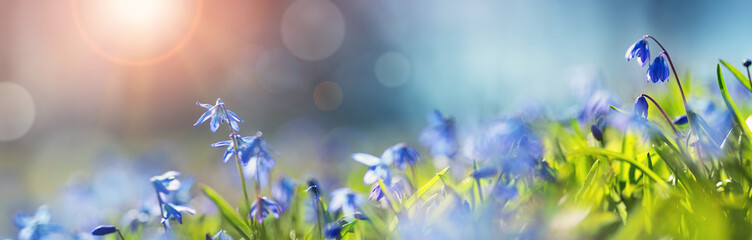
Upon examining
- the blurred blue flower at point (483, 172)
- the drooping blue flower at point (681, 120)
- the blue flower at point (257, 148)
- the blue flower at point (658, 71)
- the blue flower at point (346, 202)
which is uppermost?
the blue flower at point (257, 148)

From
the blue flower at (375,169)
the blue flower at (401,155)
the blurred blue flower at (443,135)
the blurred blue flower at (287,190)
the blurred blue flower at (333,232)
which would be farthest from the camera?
the blurred blue flower at (443,135)

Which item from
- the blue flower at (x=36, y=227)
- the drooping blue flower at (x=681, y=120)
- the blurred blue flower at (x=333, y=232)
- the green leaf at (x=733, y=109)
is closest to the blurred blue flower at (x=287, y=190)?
the blurred blue flower at (x=333, y=232)

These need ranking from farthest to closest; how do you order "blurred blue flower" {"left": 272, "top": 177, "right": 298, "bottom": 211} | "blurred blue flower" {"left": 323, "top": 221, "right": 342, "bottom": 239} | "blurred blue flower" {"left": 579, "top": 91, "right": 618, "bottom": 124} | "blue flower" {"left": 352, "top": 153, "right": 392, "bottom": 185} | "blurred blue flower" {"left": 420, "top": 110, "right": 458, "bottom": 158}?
"blurred blue flower" {"left": 420, "top": 110, "right": 458, "bottom": 158}
"blurred blue flower" {"left": 579, "top": 91, "right": 618, "bottom": 124}
"blurred blue flower" {"left": 272, "top": 177, "right": 298, "bottom": 211}
"blue flower" {"left": 352, "top": 153, "right": 392, "bottom": 185}
"blurred blue flower" {"left": 323, "top": 221, "right": 342, "bottom": 239}

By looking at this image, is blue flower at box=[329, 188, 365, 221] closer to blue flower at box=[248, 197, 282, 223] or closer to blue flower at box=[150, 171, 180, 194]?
blue flower at box=[248, 197, 282, 223]

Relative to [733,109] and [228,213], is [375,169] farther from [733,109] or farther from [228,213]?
[733,109]

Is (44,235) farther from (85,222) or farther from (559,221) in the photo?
(559,221)

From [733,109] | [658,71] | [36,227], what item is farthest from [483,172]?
[36,227]

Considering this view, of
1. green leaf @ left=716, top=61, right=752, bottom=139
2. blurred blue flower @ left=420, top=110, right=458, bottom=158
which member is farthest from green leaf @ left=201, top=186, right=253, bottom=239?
green leaf @ left=716, top=61, right=752, bottom=139

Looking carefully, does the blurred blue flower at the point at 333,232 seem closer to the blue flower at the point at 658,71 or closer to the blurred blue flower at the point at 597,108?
the blue flower at the point at 658,71

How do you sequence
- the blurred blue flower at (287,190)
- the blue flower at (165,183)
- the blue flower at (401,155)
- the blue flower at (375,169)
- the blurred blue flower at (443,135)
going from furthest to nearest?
the blurred blue flower at (443,135)
the blurred blue flower at (287,190)
the blue flower at (401,155)
the blue flower at (375,169)
the blue flower at (165,183)
